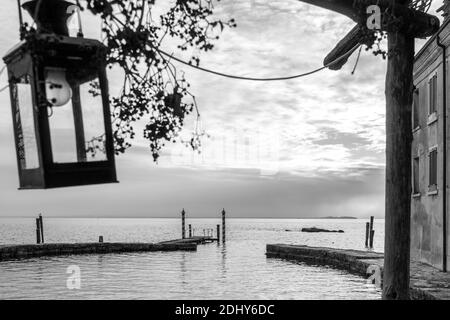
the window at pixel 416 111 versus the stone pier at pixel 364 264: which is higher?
the window at pixel 416 111

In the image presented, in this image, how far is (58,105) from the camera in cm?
390

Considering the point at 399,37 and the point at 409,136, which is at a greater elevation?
the point at 399,37

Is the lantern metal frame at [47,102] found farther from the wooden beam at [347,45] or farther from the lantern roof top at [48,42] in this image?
the wooden beam at [347,45]

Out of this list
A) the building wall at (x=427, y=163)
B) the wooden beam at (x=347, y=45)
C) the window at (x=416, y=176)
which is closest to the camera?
the wooden beam at (x=347, y=45)

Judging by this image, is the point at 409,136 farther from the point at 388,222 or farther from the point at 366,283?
the point at 366,283

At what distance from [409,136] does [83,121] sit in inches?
192

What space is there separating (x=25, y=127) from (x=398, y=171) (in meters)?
5.09

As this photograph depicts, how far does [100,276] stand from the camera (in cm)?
2527

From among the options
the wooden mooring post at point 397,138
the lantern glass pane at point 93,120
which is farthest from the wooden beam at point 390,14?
the lantern glass pane at point 93,120

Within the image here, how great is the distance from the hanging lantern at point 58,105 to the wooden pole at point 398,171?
4473mm

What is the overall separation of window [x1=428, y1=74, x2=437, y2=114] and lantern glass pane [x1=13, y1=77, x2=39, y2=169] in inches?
685

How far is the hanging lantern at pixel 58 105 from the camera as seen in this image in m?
3.81
